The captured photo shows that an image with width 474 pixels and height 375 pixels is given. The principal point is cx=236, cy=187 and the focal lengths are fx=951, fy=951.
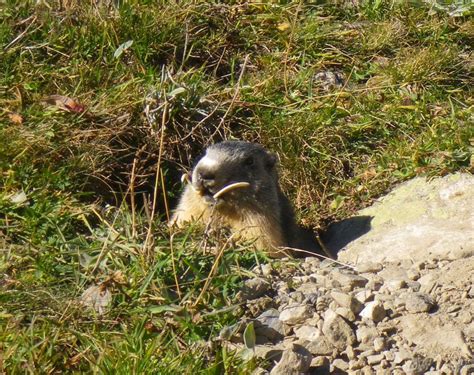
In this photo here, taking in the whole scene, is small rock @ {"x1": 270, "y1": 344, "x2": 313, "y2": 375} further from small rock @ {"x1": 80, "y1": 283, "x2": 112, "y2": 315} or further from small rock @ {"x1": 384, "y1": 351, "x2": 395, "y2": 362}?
small rock @ {"x1": 80, "y1": 283, "x2": 112, "y2": 315}

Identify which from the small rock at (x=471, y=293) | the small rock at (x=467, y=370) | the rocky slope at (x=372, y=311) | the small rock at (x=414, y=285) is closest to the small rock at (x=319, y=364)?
the rocky slope at (x=372, y=311)

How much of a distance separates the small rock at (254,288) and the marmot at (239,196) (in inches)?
45.2

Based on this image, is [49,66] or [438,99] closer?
[49,66]

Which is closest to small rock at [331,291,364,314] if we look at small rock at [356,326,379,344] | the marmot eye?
small rock at [356,326,379,344]

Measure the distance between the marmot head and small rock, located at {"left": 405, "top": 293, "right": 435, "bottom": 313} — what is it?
199 centimetres

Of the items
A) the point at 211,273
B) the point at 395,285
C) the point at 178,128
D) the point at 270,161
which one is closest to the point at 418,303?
the point at 395,285

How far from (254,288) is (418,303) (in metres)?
0.95

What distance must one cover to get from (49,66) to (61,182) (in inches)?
55.3

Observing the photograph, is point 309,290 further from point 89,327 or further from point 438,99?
point 438,99

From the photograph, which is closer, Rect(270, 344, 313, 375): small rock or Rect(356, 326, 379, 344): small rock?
Rect(270, 344, 313, 375): small rock

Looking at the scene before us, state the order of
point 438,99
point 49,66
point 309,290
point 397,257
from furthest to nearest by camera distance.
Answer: point 438,99
point 49,66
point 397,257
point 309,290

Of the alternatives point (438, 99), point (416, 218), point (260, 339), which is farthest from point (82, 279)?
point (438, 99)

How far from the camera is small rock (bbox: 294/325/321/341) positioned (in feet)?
17.0

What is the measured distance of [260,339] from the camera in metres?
5.19
